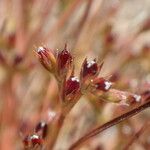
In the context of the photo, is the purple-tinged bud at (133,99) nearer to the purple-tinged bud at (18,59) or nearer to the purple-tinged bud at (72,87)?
the purple-tinged bud at (72,87)

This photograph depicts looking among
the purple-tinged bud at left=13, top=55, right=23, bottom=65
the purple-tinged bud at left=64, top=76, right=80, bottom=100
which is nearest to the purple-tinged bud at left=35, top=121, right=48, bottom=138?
the purple-tinged bud at left=64, top=76, right=80, bottom=100

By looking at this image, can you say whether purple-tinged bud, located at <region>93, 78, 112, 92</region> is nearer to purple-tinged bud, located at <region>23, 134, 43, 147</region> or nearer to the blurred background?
purple-tinged bud, located at <region>23, 134, 43, 147</region>

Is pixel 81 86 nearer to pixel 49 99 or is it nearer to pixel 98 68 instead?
pixel 98 68

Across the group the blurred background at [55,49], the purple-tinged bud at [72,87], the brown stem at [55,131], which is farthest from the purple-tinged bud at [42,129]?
the blurred background at [55,49]

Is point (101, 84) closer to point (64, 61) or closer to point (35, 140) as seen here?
point (64, 61)

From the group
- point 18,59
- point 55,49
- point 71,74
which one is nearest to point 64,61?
point 71,74
